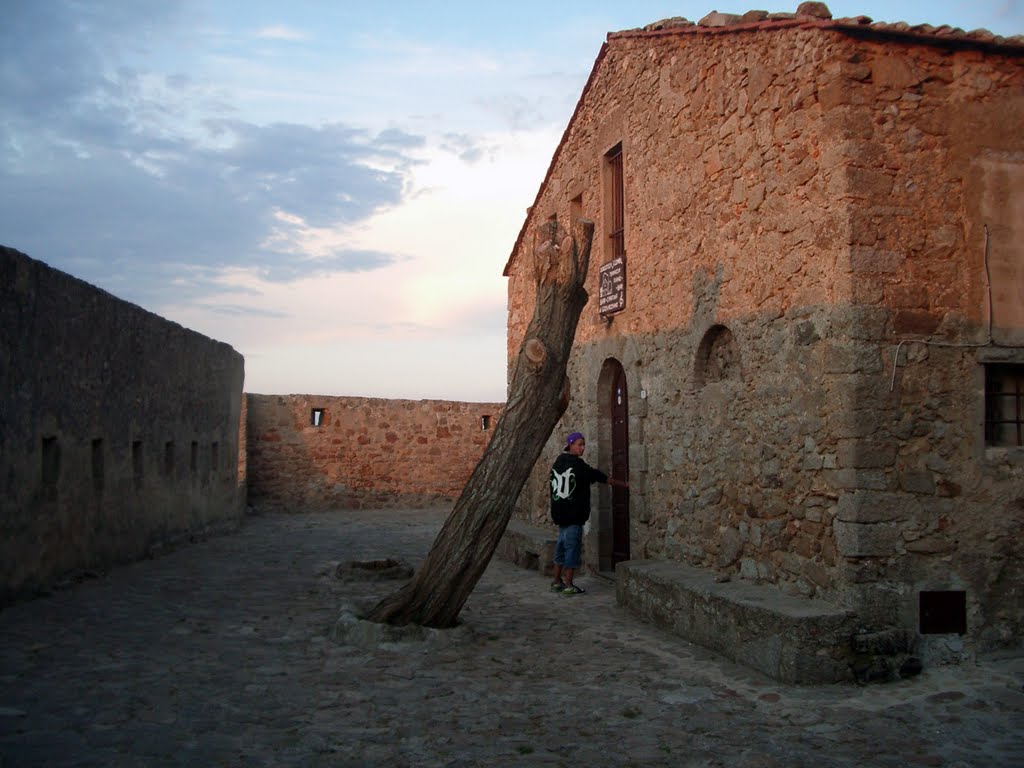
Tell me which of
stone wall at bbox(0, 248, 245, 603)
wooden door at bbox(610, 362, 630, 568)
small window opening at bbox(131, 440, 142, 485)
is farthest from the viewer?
small window opening at bbox(131, 440, 142, 485)

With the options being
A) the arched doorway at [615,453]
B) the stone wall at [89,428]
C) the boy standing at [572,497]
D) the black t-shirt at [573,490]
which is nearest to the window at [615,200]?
the arched doorway at [615,453]

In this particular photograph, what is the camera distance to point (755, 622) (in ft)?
19.4

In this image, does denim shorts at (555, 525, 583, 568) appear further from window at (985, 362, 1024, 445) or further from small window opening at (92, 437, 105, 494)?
small window opening at (92, 437, 105, 494)

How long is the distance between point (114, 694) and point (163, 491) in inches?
274

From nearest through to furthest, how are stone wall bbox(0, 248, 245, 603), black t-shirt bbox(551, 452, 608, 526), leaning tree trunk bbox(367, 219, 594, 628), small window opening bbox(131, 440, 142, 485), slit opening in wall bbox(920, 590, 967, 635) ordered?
1. slit opening in wall bbox(920, 590, 967, 635)
2. leaning tree trunk bbox(367, 219, 594, 628)
3. stone wall bbox(0, 248, 245, 603)
4. black t-shirt bbox(551, 452, 608, 526)
5. small window opening bbox(131, 440, 142, 485)

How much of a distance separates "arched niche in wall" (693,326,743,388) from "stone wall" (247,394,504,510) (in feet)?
38.7

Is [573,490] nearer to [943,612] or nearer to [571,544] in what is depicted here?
[571,544]

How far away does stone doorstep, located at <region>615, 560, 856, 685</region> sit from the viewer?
555 cm

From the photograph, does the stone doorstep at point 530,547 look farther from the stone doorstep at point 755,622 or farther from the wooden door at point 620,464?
the stone doorstep at point 755,622

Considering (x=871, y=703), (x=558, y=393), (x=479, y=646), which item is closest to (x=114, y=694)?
(x=479, y=646)

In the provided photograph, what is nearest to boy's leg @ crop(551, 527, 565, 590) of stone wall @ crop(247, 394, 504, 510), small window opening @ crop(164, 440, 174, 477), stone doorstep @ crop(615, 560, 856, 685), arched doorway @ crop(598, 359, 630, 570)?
arched doorway @ crop(598, 359, 630, 570)

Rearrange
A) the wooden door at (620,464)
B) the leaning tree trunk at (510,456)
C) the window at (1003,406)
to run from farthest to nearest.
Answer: the wooden door at (620,464)
the leaning tree trunk at (510,456)
the window at (1003,406)

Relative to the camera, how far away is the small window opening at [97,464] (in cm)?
926

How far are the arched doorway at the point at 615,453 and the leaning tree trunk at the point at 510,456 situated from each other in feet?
9.31
